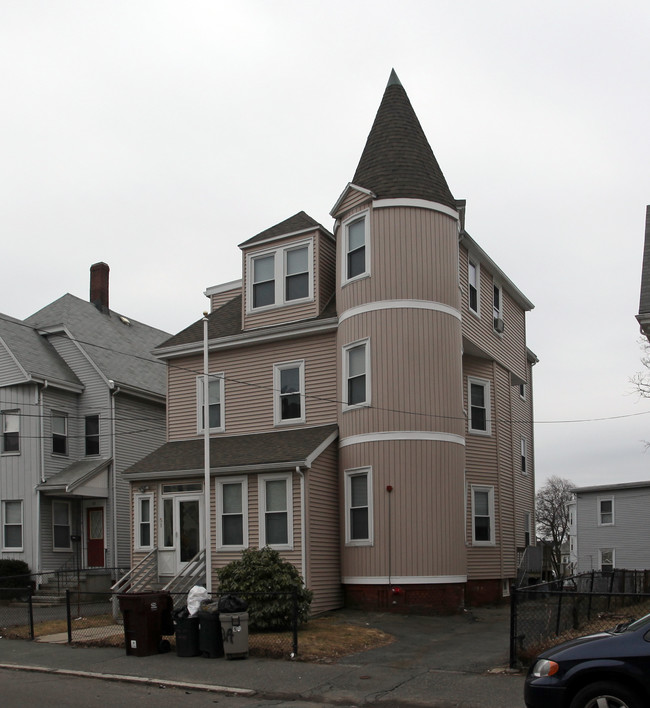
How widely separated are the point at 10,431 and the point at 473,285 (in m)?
16.7

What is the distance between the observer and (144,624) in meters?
15.2

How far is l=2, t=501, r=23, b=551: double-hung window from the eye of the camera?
1126 inches

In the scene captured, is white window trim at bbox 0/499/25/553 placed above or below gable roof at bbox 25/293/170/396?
below

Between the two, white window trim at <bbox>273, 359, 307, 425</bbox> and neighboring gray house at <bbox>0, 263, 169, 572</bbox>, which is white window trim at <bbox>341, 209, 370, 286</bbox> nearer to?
white window trim at <bbox>273, 359, 307, 425</bbox>

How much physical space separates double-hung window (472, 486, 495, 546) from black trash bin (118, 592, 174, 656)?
983 cm

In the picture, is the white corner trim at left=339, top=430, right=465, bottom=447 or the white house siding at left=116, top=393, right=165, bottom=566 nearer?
the white corner trim at left=339, top=430, right=465, bottom=447

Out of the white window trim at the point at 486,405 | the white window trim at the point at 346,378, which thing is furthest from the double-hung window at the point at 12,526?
the white window trim at the point at 486,405

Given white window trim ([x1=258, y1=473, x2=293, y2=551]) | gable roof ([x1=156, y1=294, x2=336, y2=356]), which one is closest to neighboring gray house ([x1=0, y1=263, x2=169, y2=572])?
gable roof ([x1=156, y1=294, x2=336, y2=356])

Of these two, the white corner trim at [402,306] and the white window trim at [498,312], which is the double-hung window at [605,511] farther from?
the white corner trim at [402,306]

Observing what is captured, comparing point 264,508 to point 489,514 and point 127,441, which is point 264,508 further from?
point 127,441

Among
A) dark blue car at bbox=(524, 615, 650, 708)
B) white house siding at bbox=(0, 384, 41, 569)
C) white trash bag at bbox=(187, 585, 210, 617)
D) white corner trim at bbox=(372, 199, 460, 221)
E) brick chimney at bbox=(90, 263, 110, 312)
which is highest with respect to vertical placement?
brick chimney at bbox=(90, 263, 110, 312)

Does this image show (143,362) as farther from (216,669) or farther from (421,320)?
(216,669)

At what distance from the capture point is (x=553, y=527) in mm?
75875

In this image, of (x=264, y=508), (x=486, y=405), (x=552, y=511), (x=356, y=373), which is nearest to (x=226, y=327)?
(x=356, y=373)
